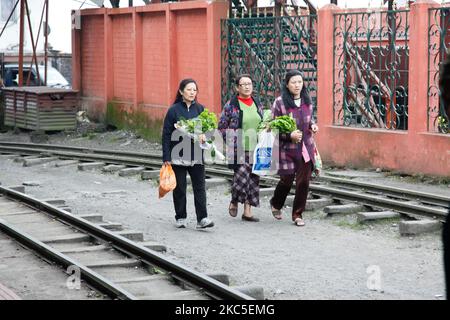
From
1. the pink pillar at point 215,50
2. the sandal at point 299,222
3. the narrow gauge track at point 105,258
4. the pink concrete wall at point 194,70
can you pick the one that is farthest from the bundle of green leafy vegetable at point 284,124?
the pink pillar at point 215,50

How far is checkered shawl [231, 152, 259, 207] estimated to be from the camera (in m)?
12.3

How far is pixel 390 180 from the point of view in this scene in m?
16.1

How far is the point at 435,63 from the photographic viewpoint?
16078 mm

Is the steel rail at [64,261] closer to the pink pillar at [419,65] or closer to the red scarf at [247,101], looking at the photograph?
the red scarf at [247,101]

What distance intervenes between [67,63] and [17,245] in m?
31.3

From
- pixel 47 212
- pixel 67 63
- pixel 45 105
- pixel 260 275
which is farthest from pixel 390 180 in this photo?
pixel 67 63

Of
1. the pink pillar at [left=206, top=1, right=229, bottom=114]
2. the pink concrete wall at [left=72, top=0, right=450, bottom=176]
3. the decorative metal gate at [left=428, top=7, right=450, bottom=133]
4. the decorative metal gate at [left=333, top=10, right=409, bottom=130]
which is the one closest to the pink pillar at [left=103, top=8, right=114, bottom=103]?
the pink concrete wall at [left=72, top=0, right=450, bottom=176]

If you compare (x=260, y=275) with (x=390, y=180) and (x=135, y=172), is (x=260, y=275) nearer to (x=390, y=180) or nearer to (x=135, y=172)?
(x=390, y=180)

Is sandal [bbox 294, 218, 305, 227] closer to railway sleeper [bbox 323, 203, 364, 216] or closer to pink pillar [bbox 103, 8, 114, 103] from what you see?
railway sleeper [bbox 323, 203, 364, 216]

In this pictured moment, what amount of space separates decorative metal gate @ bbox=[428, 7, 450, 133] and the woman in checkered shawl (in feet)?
15.4

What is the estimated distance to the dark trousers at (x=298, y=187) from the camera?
1192cm

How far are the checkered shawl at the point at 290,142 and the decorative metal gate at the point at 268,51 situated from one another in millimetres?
7052

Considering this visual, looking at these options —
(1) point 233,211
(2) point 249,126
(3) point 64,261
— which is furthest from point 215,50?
(3) point 64,261

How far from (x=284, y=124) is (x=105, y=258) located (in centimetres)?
275
